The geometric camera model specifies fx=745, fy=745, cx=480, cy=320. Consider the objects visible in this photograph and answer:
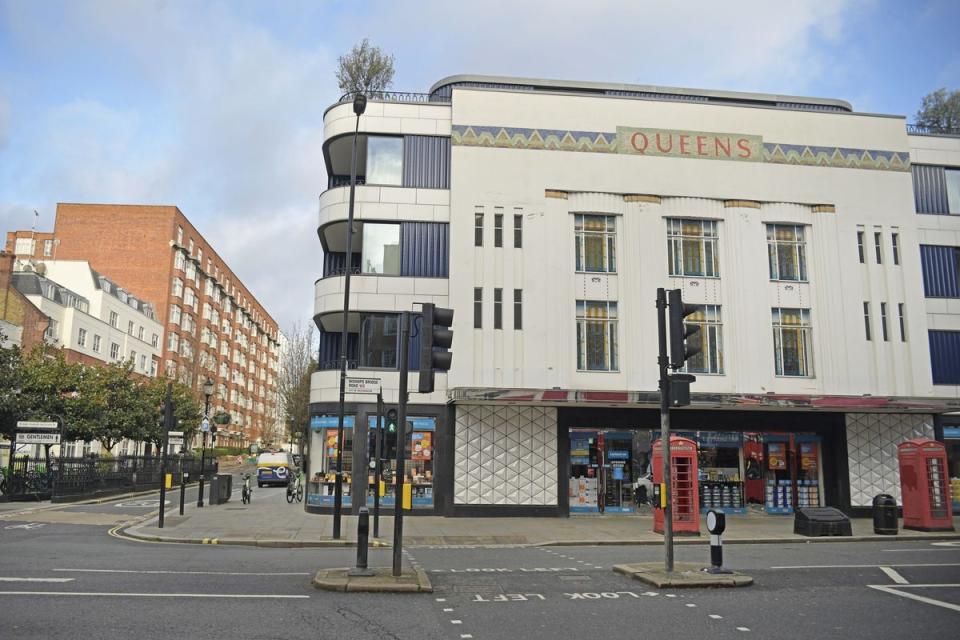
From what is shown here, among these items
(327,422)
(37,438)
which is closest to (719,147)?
(327,422)

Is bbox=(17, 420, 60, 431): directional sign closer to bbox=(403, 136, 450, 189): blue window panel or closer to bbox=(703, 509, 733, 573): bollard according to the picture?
bbox=(403, 136, 450, 189): blue window panel

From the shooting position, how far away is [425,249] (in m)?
27.7

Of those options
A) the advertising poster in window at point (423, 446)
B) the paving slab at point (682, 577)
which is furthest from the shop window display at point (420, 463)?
the paving slab at point (682, 577)

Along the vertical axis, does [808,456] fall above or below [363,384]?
below

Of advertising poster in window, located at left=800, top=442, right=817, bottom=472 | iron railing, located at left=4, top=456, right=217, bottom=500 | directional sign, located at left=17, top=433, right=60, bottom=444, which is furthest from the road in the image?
directional sign, located at left=17, top=433, right=60, bottom=444

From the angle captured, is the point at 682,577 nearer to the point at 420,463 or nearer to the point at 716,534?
the point at 716,534

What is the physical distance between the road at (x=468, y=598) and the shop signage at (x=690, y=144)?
1667 cm

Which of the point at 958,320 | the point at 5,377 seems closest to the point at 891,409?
the point at 958,320

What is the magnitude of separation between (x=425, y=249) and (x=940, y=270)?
20795 mm

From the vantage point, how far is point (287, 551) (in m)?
16.8

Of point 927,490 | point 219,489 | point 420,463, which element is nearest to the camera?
point 927,490

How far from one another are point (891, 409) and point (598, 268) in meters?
11.5

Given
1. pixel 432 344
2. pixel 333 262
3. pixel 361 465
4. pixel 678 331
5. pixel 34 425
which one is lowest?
pixel 361 465

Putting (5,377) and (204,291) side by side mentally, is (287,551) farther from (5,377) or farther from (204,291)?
(204,291)
